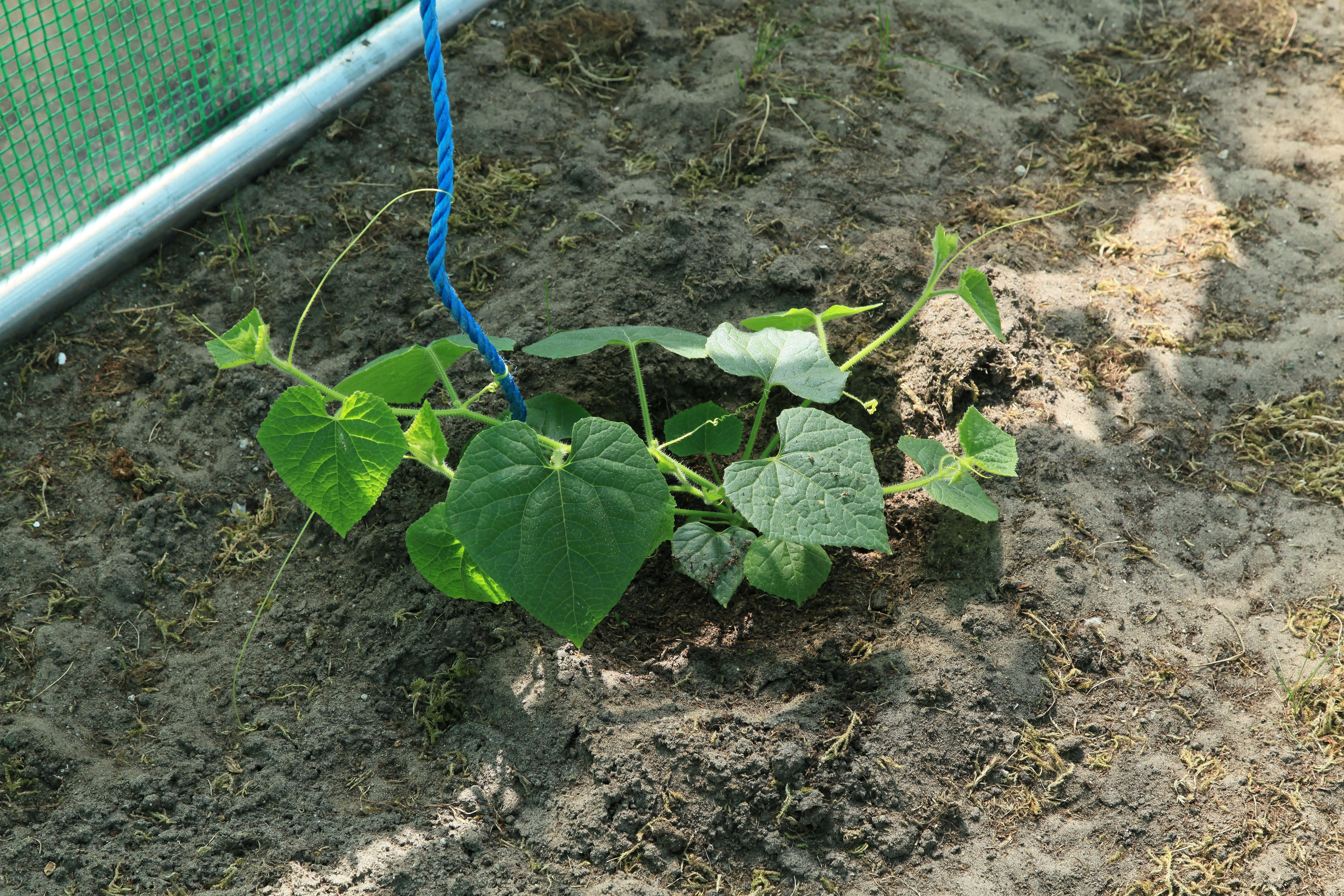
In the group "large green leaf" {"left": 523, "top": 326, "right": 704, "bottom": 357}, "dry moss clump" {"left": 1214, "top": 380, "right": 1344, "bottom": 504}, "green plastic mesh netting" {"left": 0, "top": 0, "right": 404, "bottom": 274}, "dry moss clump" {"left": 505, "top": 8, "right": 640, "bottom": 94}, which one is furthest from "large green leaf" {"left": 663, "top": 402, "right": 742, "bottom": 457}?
"green plastic mesh netting" {"left": 0, "top": 0, "right": 404, "bottom": 274}

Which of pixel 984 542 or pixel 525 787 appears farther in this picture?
pixel 984 542

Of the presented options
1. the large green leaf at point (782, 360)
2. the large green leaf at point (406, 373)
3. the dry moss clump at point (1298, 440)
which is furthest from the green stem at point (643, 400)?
the dry moss clump at point (1298, 440)

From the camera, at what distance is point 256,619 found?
207 cm

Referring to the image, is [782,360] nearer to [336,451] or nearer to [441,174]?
[441,174]

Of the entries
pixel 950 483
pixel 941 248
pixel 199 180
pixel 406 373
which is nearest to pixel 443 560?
pixel 406 373

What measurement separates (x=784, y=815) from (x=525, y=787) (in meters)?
0.48

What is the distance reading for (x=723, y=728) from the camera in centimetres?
178

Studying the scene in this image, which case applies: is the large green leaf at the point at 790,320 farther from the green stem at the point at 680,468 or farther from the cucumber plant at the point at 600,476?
the green stem at the point at 680,468

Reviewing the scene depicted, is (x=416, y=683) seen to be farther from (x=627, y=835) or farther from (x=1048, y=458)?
(x=1048, y=458)

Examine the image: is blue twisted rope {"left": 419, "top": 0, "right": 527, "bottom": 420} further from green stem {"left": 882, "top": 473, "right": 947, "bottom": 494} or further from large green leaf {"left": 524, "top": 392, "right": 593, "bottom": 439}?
green stem {"left": 882, "top": 473, "right": 947, "bottom": 494}

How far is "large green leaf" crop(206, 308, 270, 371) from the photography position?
1.60 metres

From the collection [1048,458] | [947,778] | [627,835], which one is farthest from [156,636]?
[1048,458]

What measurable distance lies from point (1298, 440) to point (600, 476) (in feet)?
5.79

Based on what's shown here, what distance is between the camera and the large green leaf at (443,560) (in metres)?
1.78
